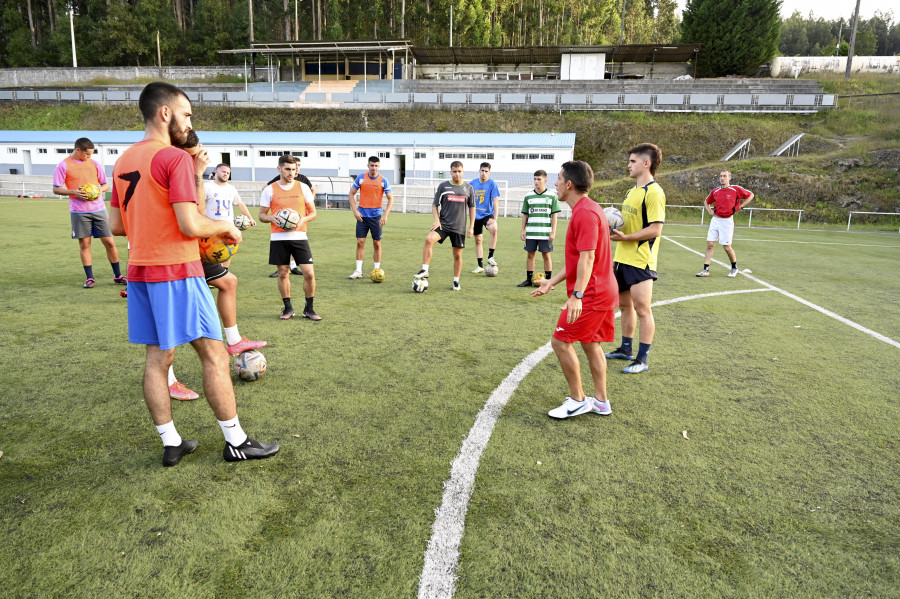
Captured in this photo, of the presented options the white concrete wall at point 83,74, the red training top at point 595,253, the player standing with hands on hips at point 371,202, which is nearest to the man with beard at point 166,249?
the red training top at point 595,253

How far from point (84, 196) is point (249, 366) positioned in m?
5.58

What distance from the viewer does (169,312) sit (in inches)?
128

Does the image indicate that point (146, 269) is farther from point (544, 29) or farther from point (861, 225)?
point (544, 29)

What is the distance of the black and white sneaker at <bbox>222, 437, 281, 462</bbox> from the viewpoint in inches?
140

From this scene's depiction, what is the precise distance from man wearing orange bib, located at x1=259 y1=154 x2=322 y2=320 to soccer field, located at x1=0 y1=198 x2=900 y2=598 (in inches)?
15.6

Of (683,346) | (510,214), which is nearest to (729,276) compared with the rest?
(683,346)

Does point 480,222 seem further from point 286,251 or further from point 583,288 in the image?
point 583,288

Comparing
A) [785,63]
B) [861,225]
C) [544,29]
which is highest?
[544,29]

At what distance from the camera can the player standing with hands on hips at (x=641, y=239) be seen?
5523 millimetres

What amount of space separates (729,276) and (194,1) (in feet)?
310

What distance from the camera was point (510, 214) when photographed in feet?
91.8

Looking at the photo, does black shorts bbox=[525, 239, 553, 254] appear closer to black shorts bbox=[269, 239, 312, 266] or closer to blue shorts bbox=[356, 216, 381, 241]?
blue shorts bbox=[356, 216, 381, 241]

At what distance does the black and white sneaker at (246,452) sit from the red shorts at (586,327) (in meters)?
2.24

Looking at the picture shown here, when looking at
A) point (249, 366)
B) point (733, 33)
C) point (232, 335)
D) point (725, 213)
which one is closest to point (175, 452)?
point (249, 366)
